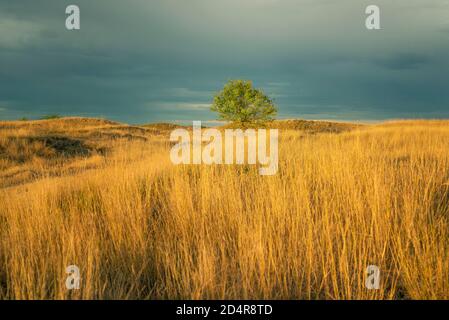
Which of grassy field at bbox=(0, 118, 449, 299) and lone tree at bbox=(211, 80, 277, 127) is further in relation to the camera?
lone tree at bbox=(211, 80, 277, 127)

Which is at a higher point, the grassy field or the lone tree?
the lone tree

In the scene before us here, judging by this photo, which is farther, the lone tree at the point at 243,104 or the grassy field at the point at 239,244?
the lone tree at the point at 243,104

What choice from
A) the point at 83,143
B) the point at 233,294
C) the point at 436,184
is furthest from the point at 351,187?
the point at 83,143

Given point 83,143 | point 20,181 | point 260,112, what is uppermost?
point 260,112

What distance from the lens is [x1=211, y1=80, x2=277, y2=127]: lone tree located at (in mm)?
22250

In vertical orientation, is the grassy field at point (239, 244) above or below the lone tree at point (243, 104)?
below

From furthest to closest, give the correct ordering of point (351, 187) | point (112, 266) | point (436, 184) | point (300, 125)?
point (300, 125)
point (436, 184)
point (351, 187)
point (112, 266)

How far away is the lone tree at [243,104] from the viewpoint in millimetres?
22250

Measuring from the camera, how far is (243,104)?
22.6m

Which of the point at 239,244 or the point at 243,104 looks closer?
the point at 239,244
